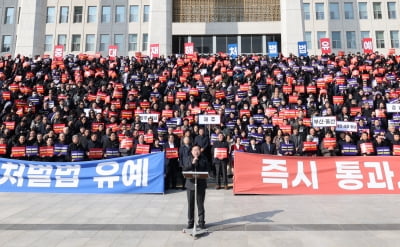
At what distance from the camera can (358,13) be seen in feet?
148

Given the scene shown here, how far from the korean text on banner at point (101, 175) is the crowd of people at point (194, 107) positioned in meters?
0.72

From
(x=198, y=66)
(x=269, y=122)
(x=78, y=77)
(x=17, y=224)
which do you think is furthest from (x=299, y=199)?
(x=78, y=77)

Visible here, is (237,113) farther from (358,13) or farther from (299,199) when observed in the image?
(358,13)

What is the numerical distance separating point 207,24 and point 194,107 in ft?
86.2

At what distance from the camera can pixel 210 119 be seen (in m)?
12.8

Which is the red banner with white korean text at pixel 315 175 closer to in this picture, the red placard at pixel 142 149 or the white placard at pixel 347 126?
the white placard at pixel 347 126

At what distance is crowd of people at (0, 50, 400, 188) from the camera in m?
11.1

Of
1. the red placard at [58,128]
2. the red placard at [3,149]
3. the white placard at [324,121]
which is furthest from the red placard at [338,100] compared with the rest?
the red placard at [3,149]

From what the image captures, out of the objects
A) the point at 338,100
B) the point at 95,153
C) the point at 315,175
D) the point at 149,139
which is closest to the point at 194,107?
the point at 149,139

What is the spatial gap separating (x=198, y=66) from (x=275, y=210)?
47.1ft

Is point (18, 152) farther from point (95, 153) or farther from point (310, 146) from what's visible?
point (310, 146)

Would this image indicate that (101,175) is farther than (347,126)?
No

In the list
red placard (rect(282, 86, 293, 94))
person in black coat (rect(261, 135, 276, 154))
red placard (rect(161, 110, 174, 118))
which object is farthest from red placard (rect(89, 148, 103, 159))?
red placard (rect(282, 86, 293, 94))

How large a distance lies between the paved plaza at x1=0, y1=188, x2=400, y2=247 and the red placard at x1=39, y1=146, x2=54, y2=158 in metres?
1.57
